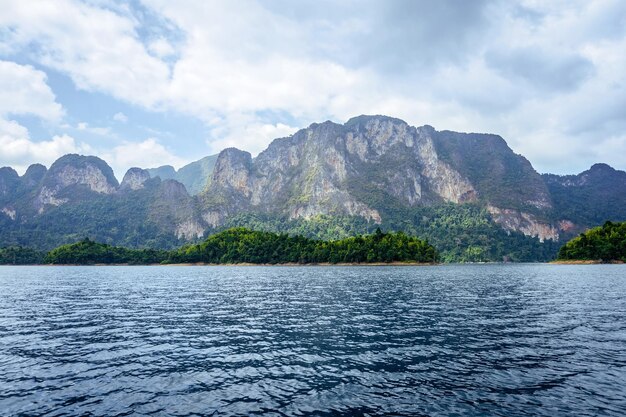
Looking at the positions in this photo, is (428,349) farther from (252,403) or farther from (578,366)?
(252,403)

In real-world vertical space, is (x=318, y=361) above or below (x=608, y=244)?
below

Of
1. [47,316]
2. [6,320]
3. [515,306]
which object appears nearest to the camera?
[6,320]

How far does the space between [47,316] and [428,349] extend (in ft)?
138

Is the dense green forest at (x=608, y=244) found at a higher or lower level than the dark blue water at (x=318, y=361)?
higher

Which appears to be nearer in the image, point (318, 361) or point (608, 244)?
point (318, 361)

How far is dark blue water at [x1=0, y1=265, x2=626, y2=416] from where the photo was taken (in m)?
17.4

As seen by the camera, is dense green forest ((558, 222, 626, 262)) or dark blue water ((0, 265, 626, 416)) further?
dense green forest ((558, 222, 626, 262))

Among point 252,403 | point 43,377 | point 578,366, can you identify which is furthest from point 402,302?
point 43,377

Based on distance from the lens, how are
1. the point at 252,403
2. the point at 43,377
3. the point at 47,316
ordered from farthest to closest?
1. the point at 47,316
2. the point at 43,377
3. the point at 252,403

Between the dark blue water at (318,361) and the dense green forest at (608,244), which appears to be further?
the dense green forest at (608,244)

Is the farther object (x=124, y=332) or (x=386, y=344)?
(x=124, y=332)

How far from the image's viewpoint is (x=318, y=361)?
24547mm

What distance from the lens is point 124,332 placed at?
34.4 m

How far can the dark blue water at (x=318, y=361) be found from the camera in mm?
17406
